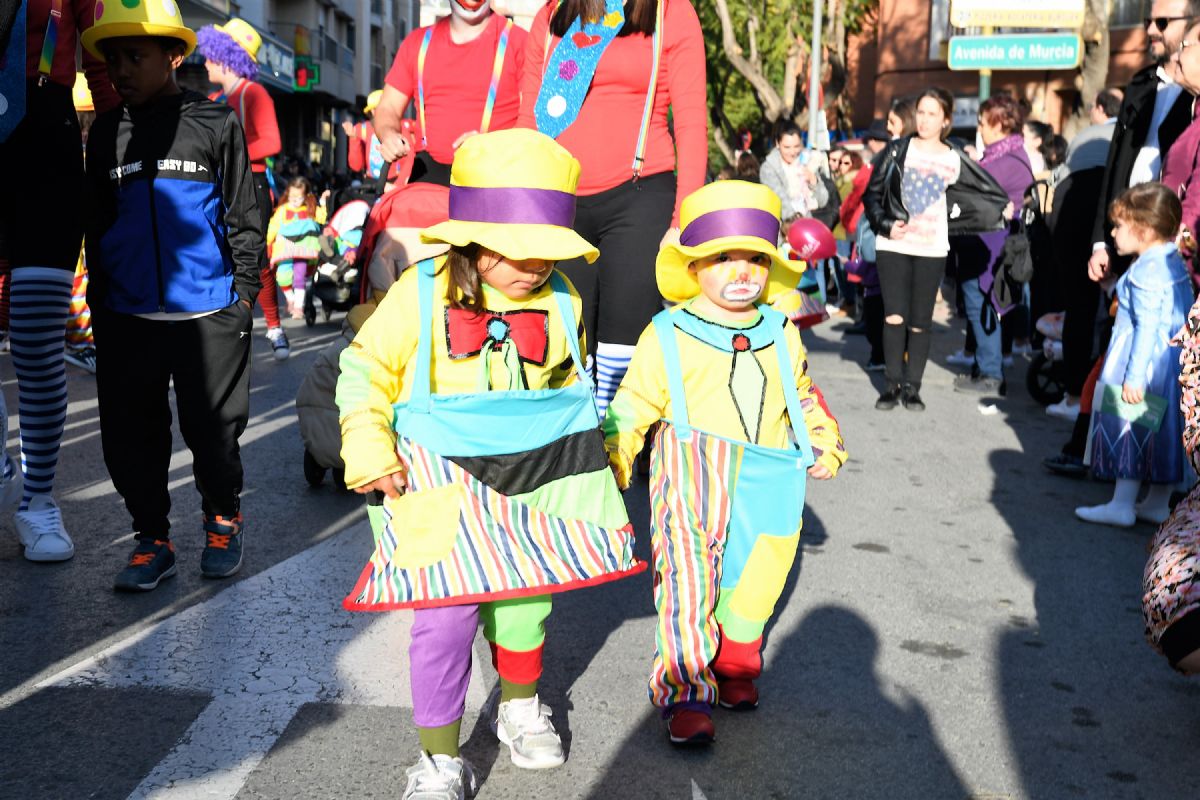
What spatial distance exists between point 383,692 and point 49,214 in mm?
2061

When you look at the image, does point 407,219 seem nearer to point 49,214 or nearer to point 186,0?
point 49,214

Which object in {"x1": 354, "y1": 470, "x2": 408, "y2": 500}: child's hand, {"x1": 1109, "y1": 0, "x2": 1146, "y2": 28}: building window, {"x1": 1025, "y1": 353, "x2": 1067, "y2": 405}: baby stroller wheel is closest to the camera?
{"x1": 354, "y1": 470, "x2": 408, "y2": 500}: child's hand

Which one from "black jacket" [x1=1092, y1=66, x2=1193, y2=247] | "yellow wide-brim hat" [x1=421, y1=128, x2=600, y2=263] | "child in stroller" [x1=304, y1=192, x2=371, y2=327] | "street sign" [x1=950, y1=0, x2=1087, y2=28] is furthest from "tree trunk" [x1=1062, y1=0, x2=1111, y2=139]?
"yellow wide-brim hat" [x1=421, y1=128, x2=600, y2=263]

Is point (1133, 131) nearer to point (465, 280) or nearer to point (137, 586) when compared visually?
point (465, 280)

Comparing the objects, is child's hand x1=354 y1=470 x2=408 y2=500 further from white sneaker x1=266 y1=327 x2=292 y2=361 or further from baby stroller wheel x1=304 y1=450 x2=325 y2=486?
white sneaker x1=266 y1=327 x2=292 y2=361

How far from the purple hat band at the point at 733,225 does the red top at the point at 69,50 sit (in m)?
2.14

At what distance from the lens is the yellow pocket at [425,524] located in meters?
2.99

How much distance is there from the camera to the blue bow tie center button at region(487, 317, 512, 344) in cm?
319

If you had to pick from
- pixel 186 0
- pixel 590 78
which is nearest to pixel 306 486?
pixel 590 78

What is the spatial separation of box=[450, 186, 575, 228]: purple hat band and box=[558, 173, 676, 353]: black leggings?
1821 mm

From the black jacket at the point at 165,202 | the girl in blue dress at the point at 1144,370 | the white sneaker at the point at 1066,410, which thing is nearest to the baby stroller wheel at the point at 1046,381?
the white sneaker at the point at 1066,410

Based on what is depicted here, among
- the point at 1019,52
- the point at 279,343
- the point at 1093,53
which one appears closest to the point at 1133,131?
the point at 279,343

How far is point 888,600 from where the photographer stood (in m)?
4.79

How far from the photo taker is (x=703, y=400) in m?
3.65
